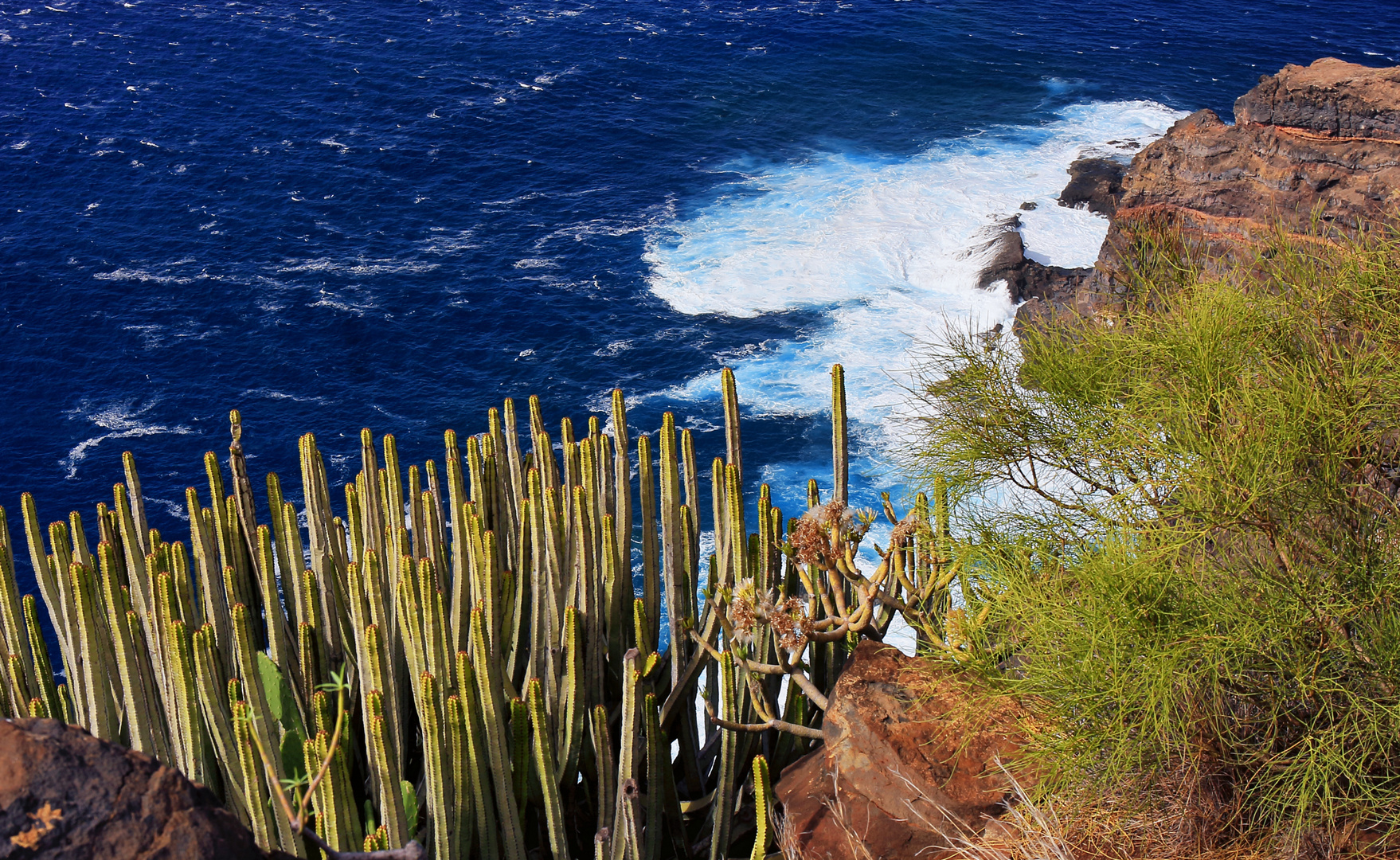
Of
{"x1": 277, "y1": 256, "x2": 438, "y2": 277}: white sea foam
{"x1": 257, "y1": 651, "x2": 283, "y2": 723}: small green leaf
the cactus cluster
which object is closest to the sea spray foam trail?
{"x1": 277, "y1": 256, "x2": 438, "y2": 277}: white sea foam

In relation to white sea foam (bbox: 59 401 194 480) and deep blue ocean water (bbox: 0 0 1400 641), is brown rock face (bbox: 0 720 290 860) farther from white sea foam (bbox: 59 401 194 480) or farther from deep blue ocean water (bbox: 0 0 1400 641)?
white sea foam (bbox: 59 401 194 480)

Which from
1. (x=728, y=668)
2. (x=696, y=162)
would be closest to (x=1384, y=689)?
(x=728, y=668)

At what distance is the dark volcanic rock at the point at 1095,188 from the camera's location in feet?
182

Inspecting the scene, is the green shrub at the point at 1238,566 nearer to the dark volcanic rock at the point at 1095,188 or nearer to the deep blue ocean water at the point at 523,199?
the deep blue ocean water at the point at 523,199

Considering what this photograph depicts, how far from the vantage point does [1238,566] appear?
368 inches

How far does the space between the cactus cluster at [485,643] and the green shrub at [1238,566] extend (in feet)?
4.82

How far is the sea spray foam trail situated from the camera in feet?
143

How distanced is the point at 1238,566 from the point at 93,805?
8251 mm

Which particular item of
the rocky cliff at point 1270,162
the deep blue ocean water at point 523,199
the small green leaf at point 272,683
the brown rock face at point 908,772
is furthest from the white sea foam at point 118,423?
the brown rock face at point 908,772

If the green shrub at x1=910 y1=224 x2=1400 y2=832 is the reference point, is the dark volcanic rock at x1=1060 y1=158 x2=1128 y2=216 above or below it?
below

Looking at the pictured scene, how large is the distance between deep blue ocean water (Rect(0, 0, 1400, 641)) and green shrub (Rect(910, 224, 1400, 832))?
23.2 meters

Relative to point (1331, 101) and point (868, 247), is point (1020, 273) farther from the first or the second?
point (1331, 101)

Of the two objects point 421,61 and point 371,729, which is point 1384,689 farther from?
point 421,61

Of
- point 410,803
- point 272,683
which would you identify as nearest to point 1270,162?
point 410,803
